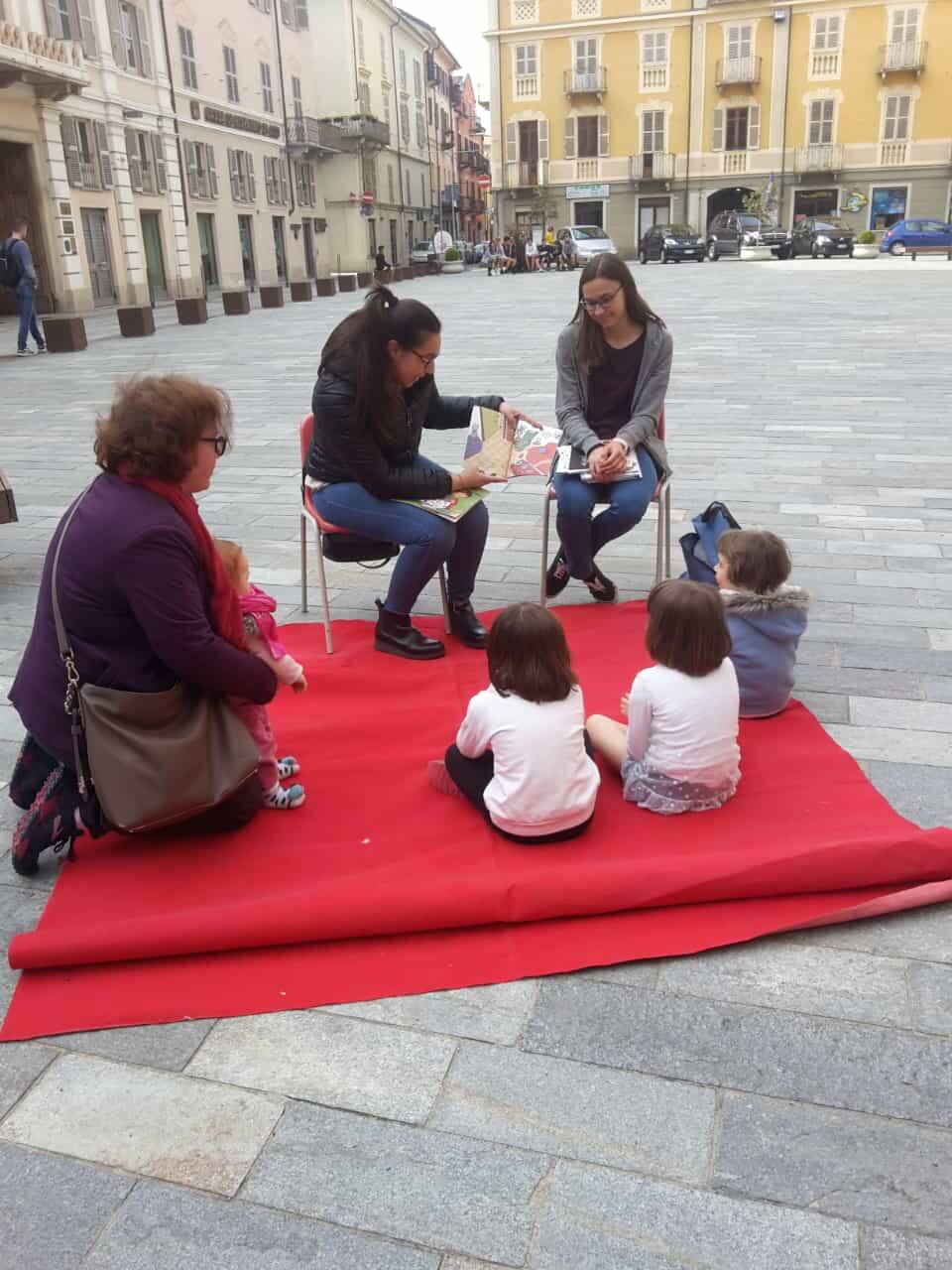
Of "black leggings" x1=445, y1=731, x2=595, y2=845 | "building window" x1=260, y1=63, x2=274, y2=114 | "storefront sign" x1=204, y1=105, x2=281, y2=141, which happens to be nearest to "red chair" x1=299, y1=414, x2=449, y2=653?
"black leggings" x1=445, y1=731, x2=595, y2=845

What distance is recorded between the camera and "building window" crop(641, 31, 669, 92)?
41.7 metres

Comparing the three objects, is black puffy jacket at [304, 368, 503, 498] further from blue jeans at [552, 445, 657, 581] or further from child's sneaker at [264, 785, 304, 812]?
child's sneaker at [264, 785, 304, 812]

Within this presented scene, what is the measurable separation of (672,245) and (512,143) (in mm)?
14778

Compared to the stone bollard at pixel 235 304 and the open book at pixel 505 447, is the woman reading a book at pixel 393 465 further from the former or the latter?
the stone bollard at pixel 235 304

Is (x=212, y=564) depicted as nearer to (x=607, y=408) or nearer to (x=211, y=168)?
(x=607, y=408)

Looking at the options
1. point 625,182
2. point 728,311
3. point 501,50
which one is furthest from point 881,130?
point 728,311

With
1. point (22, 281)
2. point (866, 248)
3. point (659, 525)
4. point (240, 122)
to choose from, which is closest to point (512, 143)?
point (240, 122)

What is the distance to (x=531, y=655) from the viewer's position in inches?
94.3

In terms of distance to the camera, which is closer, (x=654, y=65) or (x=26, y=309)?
(x=26, y=309)

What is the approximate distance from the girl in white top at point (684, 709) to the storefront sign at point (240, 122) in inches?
1206

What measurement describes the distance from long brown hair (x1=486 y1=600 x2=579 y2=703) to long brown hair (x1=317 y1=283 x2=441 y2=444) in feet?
4.65

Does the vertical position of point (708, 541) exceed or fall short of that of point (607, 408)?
it falls short

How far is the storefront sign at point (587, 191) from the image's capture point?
4372cm

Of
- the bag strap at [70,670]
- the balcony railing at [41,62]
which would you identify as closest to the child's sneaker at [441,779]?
the bag strap at [70,670]
